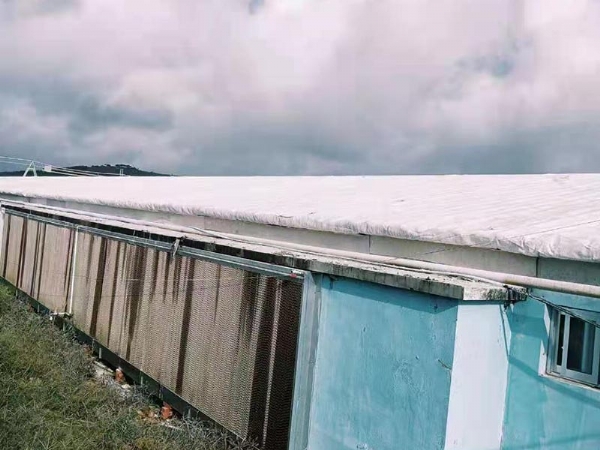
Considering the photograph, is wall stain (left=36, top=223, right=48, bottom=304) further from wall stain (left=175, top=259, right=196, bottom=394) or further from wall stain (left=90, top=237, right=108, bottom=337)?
wall stain (left=175, top=259, right=196, bottom=394)

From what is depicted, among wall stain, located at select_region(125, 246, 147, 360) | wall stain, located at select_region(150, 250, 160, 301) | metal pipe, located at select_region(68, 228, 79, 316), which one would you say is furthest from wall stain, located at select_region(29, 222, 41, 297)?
wall stain, located at select_region(150, 250, 160, 301)

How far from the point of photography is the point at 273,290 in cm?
553

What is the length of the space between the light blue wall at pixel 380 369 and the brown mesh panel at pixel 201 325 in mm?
353

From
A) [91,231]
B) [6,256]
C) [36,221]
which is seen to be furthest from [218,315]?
[6,256]

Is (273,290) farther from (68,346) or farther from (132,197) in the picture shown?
(132,197)

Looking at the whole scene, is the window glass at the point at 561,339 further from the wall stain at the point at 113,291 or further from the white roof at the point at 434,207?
the wall stain at the point at 113,291

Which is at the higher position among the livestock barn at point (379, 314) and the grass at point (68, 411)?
the livestock barn at point (379, 314)

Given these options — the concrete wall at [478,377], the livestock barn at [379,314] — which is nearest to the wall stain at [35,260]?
the livestock barn at [379,314]

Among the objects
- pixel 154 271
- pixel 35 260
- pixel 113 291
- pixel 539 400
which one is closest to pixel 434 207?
pixel 539 400

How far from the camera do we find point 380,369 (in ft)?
15.0

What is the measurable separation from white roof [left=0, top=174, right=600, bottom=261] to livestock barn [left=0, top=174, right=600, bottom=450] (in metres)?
0.02

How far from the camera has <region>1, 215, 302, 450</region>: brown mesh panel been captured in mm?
5391

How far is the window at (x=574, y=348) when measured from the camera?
400 centimetres

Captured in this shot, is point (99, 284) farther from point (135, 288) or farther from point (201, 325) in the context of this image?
point (201, 325)
